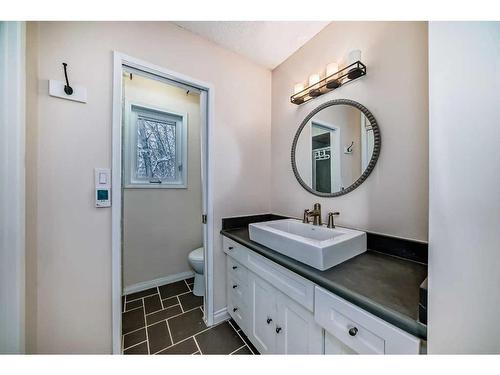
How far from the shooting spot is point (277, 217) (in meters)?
1.77

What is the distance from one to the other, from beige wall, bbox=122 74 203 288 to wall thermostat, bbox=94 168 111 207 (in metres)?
0.97

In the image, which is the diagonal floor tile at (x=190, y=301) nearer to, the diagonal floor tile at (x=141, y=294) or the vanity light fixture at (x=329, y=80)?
the diagonal floor tile at (x=141, y=294)

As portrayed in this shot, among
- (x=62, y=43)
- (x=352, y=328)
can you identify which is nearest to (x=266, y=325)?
(x=352, y=328)

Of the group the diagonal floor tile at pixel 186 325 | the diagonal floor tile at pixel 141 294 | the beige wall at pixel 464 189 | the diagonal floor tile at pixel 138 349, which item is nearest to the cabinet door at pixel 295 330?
the beige wall at pixel 464 189

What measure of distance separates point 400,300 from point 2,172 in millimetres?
1581

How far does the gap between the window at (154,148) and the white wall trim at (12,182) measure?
120 centimetres

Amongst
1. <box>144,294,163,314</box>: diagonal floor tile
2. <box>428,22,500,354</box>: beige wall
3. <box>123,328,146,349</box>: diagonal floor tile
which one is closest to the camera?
<box>428,22,500,354</box>: beige wall

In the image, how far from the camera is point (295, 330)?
892 mm

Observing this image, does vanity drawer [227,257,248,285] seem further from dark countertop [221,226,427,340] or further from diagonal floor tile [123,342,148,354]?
diagonal floor tile [123,342,148,354]

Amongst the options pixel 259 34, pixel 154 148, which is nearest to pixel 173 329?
pixel 154 148

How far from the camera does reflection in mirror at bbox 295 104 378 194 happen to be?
114 centimetres

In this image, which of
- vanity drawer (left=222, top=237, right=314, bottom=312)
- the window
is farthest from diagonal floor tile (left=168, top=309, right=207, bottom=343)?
the window

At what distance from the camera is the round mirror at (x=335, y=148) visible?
112 centimetres

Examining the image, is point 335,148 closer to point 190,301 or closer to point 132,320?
point 190,301
